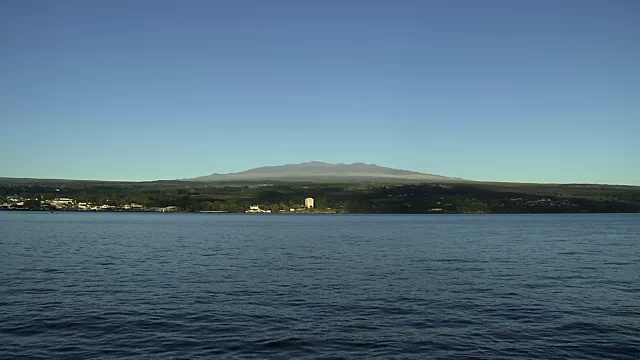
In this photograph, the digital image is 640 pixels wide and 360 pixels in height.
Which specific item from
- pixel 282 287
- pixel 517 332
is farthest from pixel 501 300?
pixel 282 287

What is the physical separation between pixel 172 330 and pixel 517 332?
25.0 m

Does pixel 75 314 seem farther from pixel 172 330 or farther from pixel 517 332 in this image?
pixel 517 332

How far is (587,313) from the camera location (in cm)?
4456

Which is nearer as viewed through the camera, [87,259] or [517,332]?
[517,332]

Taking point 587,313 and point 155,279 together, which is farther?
point 155,279

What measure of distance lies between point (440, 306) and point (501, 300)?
23.5 feet

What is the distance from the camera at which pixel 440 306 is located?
47.1 meters

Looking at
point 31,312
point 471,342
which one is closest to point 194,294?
point 31,312

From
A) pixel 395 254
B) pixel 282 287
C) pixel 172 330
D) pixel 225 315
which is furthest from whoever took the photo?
pixel 395 254

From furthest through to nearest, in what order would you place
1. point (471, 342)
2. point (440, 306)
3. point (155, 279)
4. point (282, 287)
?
1. point (155, 279)
2. point (282, 287)
3. point (440, 306)
4. point (471, 342)

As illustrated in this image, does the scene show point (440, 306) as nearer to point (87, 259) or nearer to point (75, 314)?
point (75, 314)

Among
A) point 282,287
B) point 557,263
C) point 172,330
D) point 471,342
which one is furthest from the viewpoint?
point 557,263

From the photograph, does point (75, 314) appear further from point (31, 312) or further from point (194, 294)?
point (194, 294)

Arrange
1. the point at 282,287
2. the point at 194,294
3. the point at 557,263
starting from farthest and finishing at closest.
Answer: the point at 557,263 → the point at 282,287 → the point at 194,294
